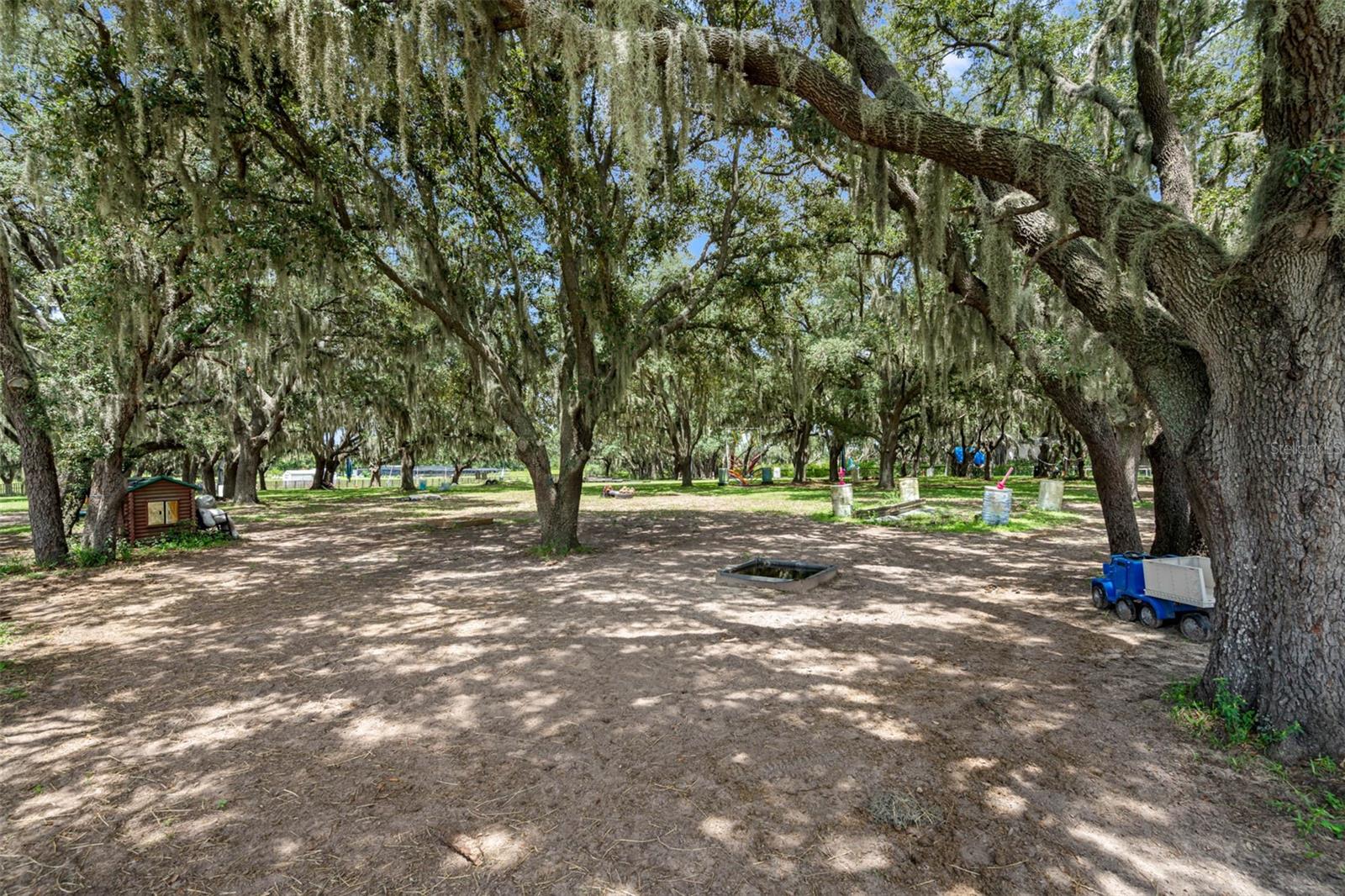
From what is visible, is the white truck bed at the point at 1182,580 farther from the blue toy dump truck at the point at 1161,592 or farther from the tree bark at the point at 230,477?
the tree bark at the point at 230,477

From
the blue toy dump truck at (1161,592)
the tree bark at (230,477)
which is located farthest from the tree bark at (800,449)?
the tree bark at (230,477)

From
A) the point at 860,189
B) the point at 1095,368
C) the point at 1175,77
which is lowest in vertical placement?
the point at 1095,368

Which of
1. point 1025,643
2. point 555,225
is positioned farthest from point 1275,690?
point 555,225

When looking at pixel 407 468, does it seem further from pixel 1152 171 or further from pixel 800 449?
pixel 1152 171

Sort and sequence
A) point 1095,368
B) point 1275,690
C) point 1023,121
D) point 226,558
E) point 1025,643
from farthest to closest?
point 226,558 → point 1023,121 → point 1095,368 → point 1025,643 → point 1275,690

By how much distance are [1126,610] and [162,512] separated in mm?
14915

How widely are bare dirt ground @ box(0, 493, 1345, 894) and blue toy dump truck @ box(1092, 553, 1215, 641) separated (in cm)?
25

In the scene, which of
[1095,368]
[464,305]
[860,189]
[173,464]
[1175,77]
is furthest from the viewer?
[173,464]

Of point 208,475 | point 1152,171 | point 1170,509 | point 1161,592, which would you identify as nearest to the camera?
point 1161,592

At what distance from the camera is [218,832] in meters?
2.35

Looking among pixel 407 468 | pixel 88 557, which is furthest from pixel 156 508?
pixel 407 468

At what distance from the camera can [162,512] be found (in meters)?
10.8

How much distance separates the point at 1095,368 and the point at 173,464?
37.6 meters

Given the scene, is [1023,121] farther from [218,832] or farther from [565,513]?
[218,832]
